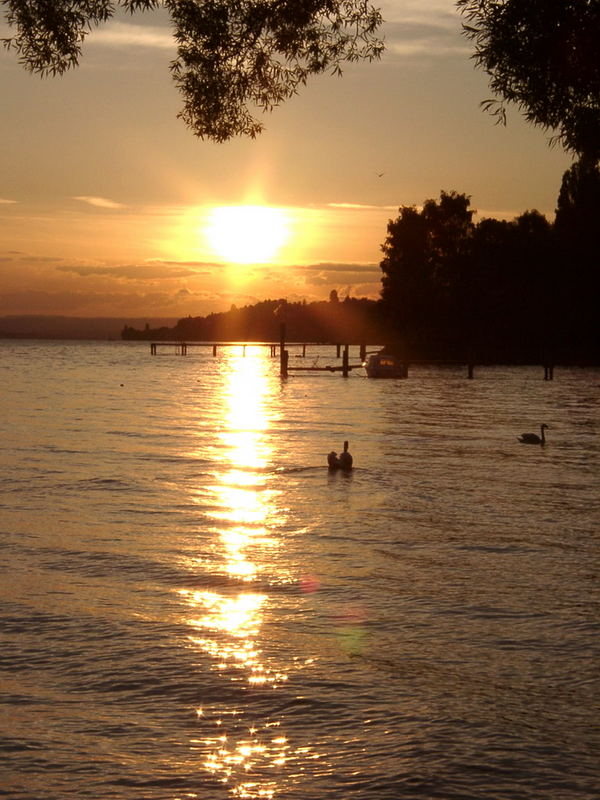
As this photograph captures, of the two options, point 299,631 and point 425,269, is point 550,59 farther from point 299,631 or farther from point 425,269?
point 425,269

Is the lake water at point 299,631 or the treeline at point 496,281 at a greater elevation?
the treeline at point 496,281

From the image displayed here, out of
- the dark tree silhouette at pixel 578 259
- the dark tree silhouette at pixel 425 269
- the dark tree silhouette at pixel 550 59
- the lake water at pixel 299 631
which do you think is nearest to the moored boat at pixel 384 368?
the dark tree silhouette at pixel 578 259

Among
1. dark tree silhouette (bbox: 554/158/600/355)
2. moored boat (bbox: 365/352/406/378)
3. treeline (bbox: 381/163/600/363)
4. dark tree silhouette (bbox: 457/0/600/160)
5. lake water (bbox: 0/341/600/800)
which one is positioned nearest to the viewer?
lake water (bbox: 0/341/600/800)

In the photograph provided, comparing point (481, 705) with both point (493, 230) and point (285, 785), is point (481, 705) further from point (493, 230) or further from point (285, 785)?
point (493, 230)

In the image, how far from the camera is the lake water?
22.7 feet

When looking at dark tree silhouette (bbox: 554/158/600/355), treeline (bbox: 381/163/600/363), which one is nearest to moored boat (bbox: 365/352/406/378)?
treeline (bbox: 381/163/600/363)

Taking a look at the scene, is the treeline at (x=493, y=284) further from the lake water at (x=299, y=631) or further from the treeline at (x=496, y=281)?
the lake water at (x=299, y=631)

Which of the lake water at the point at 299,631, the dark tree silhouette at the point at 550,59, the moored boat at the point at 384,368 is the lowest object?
the lake water at the point at 299,631

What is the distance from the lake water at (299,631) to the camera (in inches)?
273

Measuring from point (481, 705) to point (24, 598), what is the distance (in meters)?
5.05

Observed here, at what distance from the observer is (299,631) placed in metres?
10.1

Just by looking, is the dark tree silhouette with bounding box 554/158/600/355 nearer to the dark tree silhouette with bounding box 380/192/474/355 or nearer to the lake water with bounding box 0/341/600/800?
the dark tree silhouette with bounding box 380/192/474/355

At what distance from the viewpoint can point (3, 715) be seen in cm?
773

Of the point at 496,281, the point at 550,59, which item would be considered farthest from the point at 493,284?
the point at 550,59
